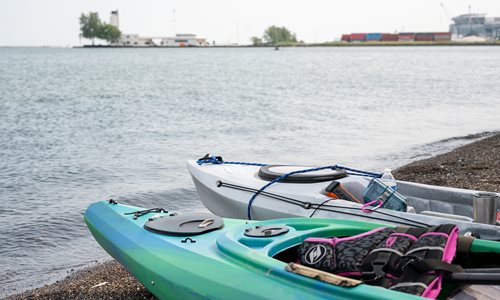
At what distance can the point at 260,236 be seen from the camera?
4.79 metres

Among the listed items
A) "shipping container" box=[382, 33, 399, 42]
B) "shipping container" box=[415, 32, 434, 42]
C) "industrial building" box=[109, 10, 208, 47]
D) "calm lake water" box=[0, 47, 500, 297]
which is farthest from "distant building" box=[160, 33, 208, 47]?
"calm lake water" box=[0, 47, 500, 297]

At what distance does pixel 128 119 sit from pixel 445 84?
921 inches

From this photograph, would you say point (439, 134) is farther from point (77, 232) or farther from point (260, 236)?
point (260, 236)

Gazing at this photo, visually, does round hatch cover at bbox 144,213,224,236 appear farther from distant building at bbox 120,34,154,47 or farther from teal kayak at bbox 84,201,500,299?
distant building at bbox 120,34,154,47

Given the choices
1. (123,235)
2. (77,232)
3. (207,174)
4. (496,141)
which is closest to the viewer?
(123,235)

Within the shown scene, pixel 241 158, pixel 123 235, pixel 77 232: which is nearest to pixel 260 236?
pixel 123 235

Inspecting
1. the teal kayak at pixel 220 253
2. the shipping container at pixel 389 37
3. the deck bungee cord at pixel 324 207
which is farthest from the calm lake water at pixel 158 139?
the shipping container at pixel 389 37

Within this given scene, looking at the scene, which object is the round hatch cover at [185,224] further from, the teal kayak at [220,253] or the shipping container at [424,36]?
the shipping container at [424,36]

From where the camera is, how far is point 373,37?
187 metres

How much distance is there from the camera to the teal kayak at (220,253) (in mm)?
→ 4098

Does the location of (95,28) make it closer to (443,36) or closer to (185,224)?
(443,36)

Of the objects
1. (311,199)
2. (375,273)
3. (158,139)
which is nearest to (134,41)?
(158,139)

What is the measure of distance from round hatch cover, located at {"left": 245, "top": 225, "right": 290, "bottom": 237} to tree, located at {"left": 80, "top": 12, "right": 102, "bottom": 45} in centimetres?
18040

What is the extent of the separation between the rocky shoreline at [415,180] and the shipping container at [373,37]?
177 metres
